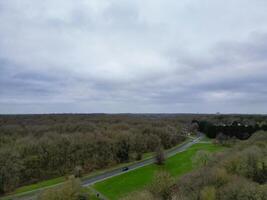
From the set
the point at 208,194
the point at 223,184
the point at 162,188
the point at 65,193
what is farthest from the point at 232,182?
the point at 65,193

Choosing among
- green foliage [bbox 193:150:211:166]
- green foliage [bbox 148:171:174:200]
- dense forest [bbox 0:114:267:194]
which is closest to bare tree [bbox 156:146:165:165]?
dense forest [bbox 0:114:267:194]

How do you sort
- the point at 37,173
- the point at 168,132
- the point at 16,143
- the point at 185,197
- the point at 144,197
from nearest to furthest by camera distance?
the point at 144,197 → the point at 185,197 → the point at 37,173 → the point at 16,143 → the point at 168,132

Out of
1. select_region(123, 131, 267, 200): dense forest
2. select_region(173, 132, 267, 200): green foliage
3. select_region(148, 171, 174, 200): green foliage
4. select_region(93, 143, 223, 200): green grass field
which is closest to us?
select_region(173, 132, 267, 200): green foliage

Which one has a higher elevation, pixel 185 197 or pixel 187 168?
pixel 185 197

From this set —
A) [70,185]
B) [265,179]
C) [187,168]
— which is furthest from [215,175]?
[187,168]

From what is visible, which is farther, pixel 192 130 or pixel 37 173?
pixel 192 130

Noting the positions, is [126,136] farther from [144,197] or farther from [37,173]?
[144,197]

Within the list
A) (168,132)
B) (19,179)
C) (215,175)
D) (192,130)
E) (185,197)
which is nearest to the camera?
(185,197)

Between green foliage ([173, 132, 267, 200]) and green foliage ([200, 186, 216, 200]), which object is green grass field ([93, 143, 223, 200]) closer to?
green foliage ([173, 132, 267, 200])
